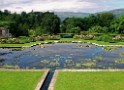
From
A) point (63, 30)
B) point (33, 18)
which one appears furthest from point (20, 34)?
point (33, 18)

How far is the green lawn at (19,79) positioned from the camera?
51.2ft

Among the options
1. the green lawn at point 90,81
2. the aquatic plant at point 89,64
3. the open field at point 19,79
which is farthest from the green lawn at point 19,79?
the aquatic plant at point 89,64

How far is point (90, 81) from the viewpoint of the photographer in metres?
16.7

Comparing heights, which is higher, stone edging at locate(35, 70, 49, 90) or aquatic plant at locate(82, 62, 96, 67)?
stone edging at locate(35, 70, 49, 90)

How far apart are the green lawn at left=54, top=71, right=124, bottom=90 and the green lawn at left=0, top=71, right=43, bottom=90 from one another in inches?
53.1

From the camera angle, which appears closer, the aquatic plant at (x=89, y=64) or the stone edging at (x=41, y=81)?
the stone edging at (x=41, y=81)

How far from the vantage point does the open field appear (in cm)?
1566

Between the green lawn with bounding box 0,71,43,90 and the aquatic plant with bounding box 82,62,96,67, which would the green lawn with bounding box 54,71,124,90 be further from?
the aquatic plant with bounding box 82,62,96,67

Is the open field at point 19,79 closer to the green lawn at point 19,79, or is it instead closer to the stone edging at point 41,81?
the green lawn at point 19,79

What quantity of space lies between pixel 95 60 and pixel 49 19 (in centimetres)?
4534

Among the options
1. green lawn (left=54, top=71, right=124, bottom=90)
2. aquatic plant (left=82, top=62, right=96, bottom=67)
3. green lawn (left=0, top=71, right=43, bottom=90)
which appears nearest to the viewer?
green lawn (left=54, top=71, right=124, bottom=90)

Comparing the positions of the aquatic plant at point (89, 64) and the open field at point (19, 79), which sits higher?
the open field at point (19, 79)

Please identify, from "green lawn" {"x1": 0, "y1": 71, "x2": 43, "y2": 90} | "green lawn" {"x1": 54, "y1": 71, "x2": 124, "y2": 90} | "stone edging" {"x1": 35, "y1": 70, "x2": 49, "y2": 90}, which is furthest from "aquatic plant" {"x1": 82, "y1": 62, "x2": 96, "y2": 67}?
"green lawn" {"x1": 0, "y1": 71, "x2": 43, "y2": 90}

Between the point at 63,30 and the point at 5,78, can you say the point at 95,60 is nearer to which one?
the point at 5,78
